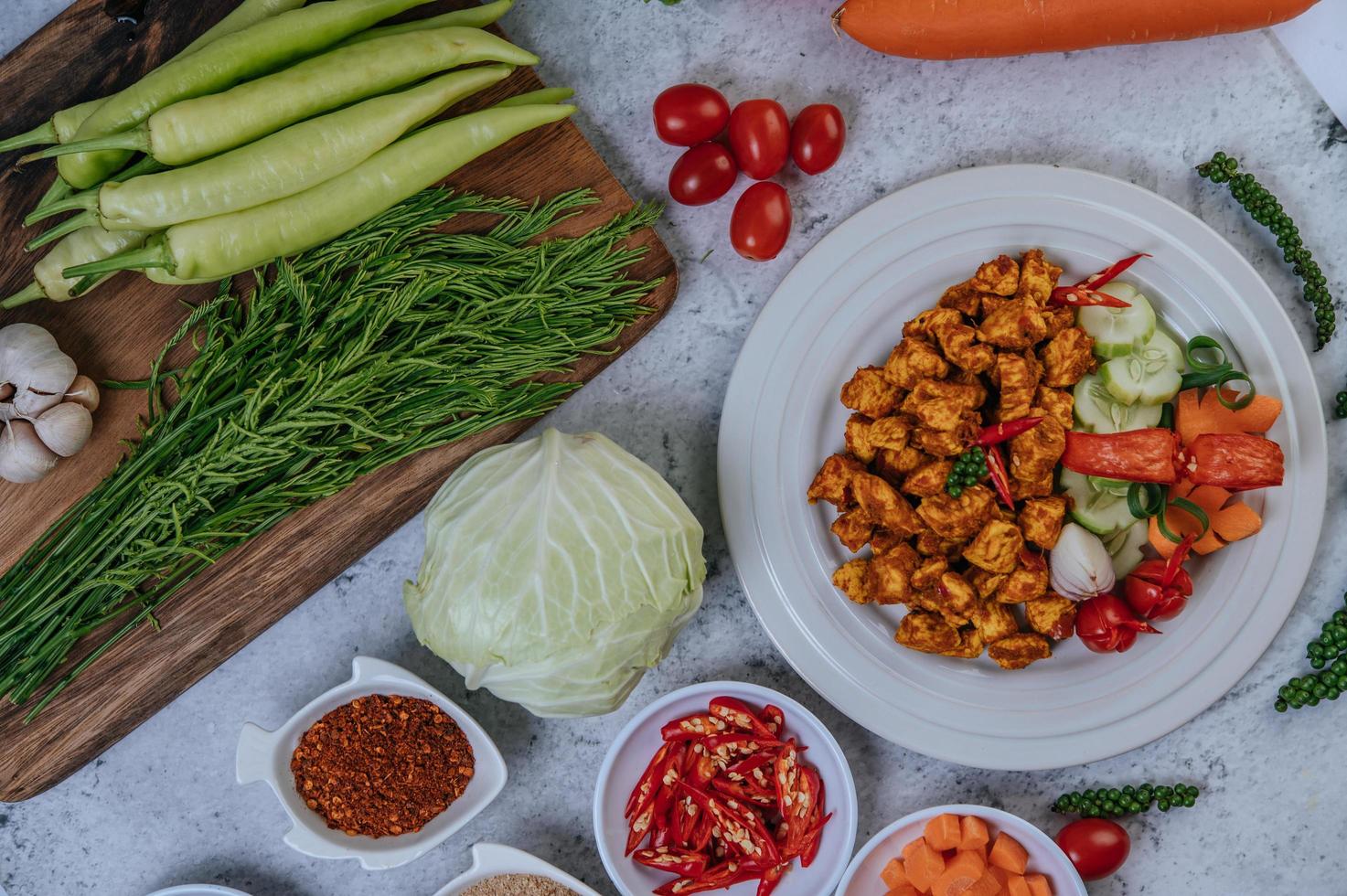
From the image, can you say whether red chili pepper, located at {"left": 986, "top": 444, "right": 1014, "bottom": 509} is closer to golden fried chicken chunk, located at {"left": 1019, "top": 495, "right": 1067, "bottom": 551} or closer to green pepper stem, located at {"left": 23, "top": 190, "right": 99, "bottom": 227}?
golden fried chicken chunk, located at {"left": 1019, "top": 495, "right": 1067, "bottom": 551}

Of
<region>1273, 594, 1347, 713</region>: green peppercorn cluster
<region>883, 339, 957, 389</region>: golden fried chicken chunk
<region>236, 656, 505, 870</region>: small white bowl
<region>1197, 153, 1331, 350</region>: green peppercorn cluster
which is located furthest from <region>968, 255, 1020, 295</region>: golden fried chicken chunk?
<region>236, 656, 505, 870</region>: small white bowl

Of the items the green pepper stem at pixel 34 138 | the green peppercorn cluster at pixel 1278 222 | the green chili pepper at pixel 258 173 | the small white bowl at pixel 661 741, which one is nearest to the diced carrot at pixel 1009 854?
the small white bowl at pixel 661 741

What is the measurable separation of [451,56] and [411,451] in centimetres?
72

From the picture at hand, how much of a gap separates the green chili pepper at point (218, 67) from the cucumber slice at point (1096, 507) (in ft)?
5.16

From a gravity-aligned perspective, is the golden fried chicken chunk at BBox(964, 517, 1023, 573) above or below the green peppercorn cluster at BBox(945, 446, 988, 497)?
below

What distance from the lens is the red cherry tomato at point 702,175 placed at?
1819 mm

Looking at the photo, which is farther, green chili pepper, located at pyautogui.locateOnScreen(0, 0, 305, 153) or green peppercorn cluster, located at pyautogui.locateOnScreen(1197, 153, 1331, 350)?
green peppercorn cluster, located at pyautogui.locateOnScreen(1197, 153, 1331, 350)

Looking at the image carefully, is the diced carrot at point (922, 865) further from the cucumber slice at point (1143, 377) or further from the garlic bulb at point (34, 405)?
the garlic bulb at point (34, 405)

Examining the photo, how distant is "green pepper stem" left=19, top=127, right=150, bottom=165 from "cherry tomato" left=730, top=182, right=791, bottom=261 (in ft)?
3.43

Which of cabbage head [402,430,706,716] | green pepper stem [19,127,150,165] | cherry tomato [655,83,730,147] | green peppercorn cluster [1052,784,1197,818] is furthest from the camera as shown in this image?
green peppercorn cluster [1052,784,1197,818]

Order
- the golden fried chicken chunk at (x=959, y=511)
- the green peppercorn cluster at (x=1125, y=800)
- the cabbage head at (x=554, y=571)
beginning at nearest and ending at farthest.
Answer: the cabbage head at (x=554, y=571)
the golden fried chicken chunk at (x=959, y=511)
the green peppercorn cluster at (x=1125, y=800)

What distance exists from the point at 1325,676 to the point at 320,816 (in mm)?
2095

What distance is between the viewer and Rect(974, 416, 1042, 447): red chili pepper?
1.67 metres

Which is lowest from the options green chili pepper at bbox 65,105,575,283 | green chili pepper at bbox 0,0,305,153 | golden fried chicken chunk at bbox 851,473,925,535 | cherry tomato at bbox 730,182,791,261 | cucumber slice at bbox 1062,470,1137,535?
cucumber slice at bbox 1062,470,1137,535
